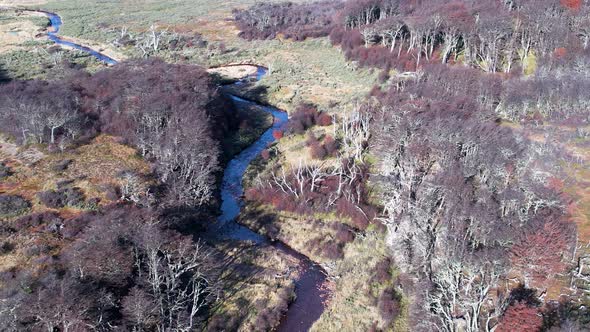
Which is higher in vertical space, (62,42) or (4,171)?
(62,42)

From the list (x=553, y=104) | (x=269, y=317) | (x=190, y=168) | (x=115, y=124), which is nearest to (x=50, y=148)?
(x=115, y=124)

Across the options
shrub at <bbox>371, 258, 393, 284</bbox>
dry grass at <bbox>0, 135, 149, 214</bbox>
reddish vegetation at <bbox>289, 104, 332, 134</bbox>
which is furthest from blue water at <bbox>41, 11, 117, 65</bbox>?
shrub at <bbox>371, 258, 393, 284</bbox>

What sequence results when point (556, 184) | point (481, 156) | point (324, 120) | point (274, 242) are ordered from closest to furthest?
point (556, 184) < point (481, 156) < point (274, 242) < point (324, 120)

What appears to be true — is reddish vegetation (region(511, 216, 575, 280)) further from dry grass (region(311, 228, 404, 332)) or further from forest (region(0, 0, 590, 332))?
dry grass (region(311, 228, 404, 332))

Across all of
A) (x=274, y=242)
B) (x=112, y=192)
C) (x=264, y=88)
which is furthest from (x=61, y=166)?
(x=264, y=88)

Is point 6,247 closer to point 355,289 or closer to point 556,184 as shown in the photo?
point 355,289

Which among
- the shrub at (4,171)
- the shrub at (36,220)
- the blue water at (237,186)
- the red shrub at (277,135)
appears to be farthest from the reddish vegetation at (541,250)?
the shrub at (4,171)

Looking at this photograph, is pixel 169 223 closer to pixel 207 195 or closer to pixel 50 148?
pixel 207 195
